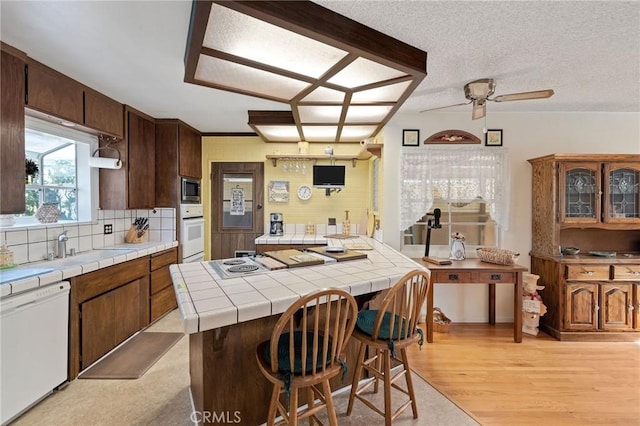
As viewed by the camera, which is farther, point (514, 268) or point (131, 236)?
point (131, 236)

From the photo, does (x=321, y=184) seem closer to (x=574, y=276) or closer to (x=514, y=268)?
(x=514, y=268)

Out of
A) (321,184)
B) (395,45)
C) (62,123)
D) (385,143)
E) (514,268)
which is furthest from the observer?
(321,184)

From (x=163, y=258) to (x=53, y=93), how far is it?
191cm

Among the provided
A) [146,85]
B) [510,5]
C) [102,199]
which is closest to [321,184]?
[146,85]

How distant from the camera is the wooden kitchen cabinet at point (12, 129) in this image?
191cm

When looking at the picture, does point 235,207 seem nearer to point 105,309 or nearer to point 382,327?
point 105,309

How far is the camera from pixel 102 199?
324 centimetres

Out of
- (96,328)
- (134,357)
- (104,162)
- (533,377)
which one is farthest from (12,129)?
(533,377)

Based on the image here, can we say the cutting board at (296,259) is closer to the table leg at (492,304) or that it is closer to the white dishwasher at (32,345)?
the white dishwasher at (32,345)

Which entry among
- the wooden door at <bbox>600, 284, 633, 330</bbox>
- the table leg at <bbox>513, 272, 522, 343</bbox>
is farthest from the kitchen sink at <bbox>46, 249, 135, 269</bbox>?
the wooden door at <bbox>600, 284, 633, 330</bbox>

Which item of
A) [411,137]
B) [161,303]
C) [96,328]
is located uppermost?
[411,137]

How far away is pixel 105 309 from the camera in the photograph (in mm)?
2594

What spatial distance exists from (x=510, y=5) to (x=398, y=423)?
2499 millimetres

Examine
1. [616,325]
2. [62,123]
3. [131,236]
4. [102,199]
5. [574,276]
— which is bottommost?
[616,325]
